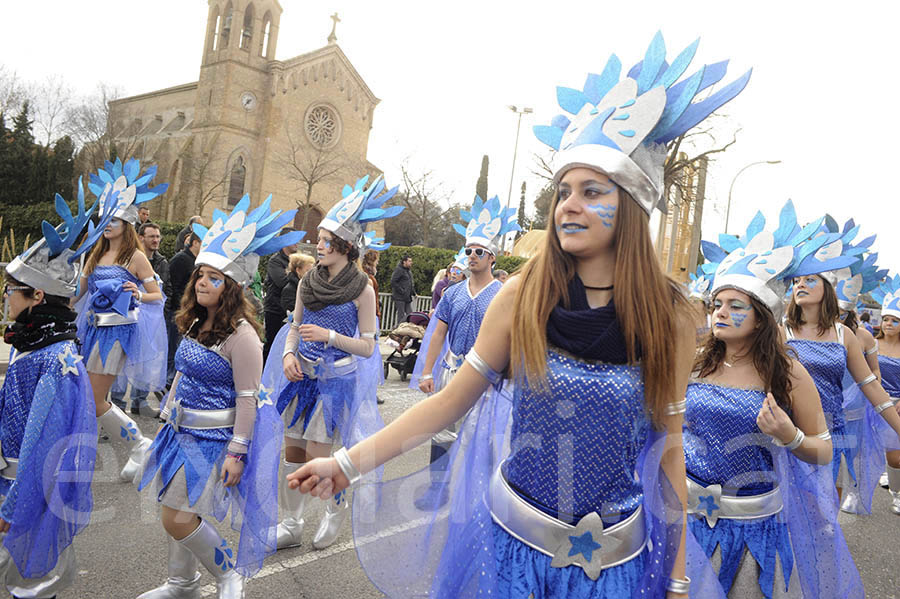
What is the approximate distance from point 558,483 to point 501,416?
0.35m

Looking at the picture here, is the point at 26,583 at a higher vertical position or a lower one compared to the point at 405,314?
lower

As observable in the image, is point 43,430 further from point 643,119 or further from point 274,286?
point 274,286

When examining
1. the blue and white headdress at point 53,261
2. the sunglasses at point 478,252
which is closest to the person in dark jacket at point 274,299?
the sunglasses at point 478,252

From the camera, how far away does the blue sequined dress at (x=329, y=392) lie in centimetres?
452

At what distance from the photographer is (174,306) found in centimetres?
790

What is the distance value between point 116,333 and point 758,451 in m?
4.85

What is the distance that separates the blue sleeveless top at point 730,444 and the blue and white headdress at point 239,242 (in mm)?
2284

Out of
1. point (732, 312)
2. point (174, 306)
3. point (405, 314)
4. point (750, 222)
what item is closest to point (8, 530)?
point (732, 312)

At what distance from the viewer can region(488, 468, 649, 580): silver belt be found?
74.0 inches

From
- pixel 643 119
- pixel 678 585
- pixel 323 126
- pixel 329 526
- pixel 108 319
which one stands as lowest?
pixel 329 526

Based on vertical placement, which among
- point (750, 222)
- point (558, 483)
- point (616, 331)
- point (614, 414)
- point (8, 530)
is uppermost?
point (750, 222)

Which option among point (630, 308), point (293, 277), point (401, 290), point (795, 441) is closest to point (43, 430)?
point (630, 308)

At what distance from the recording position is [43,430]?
3156 mm

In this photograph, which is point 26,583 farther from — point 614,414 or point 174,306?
point 174,306
